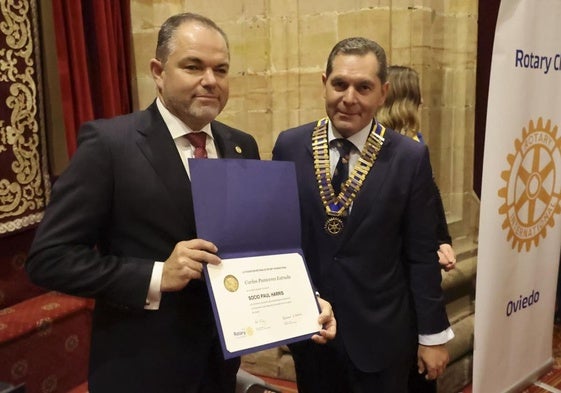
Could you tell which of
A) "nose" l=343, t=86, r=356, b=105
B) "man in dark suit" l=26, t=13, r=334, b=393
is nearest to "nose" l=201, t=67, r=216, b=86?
"man in dark suit" l=26, t=13, r=334, b=393

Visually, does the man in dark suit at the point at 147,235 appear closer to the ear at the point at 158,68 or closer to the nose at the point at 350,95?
the ear at the point at 158,68

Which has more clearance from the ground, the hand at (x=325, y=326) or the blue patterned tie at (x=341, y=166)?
the blue patterned tie at (x=341, y=166)

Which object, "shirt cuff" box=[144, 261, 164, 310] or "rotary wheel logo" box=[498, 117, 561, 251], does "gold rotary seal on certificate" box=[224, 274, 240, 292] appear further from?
"rotary wheel logo" box=[498, 117, 561, 251]

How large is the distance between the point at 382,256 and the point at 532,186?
42.2 inches

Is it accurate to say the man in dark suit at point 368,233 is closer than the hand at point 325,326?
No

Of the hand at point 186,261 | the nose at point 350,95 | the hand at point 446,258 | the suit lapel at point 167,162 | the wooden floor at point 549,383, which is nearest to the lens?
the hand at point 186,261

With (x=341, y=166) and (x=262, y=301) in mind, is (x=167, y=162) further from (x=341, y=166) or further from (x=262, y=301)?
(x=341, y=166)

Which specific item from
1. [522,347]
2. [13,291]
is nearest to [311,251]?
[522,347]

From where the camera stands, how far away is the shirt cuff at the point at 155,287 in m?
1.25

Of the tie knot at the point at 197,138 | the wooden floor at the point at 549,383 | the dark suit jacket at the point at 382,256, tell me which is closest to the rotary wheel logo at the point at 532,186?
the dark suit jacket at the point at 382,256

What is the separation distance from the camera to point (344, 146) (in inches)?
70.5

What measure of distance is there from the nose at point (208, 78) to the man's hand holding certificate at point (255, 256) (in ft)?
0.65

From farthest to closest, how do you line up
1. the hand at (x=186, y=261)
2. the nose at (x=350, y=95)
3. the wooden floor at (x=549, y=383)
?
1. the wooden floor at (x=549, y=383)
2. the nose at (x=350, y=95)
3. the hand at (x=186, y=261)

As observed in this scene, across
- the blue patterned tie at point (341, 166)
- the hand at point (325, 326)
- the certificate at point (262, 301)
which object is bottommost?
the hand at point (325, 326)
